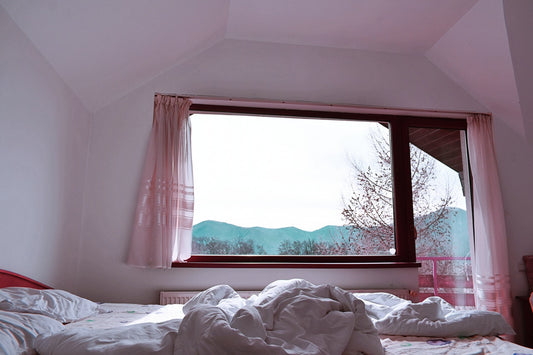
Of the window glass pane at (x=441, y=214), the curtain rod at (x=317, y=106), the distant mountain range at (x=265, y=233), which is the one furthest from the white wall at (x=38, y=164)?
the window glass pane at (x=441, y=214)

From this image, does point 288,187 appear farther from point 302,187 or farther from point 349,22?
point 349,22

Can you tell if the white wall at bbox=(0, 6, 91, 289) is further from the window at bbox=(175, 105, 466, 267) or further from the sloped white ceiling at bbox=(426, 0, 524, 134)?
the sloped white ceiling at bbox=(426, 0, 524, 134)

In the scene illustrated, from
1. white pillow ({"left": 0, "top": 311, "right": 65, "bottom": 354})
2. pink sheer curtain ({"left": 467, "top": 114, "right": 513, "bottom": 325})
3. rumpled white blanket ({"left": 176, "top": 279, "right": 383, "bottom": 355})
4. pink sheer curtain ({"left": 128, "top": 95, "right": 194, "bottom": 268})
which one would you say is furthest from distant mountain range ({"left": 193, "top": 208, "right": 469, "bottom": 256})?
white pillow ({"left": 0, "top": 311, "right": 65, "bottom": 354})

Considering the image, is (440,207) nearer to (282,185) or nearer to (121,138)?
(282,185)

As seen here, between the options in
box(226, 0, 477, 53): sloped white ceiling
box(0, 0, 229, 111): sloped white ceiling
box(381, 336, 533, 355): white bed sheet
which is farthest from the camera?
box(226, 0, 477, 53): sloped white ceiling

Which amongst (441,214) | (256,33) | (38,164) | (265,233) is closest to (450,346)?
(265,233)

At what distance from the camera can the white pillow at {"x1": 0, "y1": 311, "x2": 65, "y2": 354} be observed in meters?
1.22

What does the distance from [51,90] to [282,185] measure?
5.96 ft

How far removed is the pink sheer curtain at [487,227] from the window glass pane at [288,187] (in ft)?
2.37

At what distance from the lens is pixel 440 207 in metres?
3.51

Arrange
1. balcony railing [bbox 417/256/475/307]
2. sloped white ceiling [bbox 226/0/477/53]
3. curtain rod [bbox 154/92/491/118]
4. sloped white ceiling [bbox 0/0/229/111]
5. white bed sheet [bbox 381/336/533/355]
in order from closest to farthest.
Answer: white bed sheet [bbox 381/336/533/355] < sloped white ceiling [bbox 0/0/229/111] < sloped white ceiling [bbox 226/0/477/53] < curtain rod [bbox 154/92/491/118] < balcony railing [bbox 417/256/475/307]

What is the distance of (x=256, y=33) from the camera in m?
3.27

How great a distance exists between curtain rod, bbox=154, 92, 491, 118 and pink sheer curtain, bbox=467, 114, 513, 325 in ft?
0.81

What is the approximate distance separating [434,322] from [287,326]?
2.71ft
